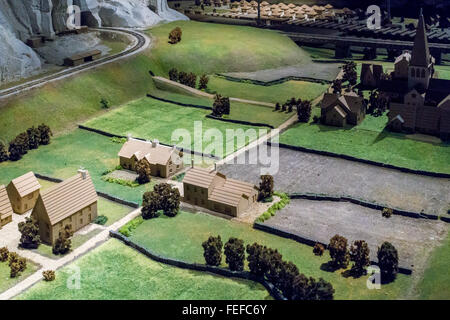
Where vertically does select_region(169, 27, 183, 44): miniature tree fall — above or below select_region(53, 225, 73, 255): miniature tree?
above

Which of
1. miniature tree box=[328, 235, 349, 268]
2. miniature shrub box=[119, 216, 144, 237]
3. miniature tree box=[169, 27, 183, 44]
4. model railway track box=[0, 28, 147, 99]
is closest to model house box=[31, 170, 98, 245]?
miniature shrub box=[119, 216, 144, 237]

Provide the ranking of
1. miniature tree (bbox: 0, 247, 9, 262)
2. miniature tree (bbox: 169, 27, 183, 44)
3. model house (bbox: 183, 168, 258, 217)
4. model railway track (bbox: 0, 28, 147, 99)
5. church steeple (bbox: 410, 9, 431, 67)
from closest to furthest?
miniature tree (bbox: 0, 247, 9, 262) < model house (bbox: 183, 168, 258, 217) < church steeple (bbox: 410, 9, 431, 67) < model railway track (bbox: 0, 28, 147, 99) < miniature tree (bbox: 169, 27, 183, 44)

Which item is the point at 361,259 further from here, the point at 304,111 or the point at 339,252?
the point at 304,111

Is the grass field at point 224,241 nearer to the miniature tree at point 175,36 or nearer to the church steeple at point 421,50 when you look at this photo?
the church steeple at point 421,50

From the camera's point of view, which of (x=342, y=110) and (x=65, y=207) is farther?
(x=342, y=110)

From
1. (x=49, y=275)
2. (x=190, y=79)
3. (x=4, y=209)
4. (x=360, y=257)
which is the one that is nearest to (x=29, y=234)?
(x=49, y=275)

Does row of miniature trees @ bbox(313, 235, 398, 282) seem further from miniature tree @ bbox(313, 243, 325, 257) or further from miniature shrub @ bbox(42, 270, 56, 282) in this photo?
miniature shrub @ bbox(42, 270, 56, 282)

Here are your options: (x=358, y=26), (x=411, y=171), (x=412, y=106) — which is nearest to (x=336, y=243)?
(x=411, y=171)
